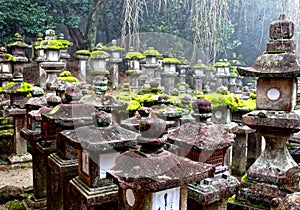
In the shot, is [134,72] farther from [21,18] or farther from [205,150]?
[205,150]

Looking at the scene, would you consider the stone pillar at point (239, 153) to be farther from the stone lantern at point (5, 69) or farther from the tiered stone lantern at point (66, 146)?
the stone lantern at point (5, 69)

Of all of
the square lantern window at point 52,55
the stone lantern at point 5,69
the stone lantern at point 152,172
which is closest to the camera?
the stone lantern at point 152,172

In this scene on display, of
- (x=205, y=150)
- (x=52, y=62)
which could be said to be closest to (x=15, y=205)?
(x=205, y=150)

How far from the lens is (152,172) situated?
1.74 meters

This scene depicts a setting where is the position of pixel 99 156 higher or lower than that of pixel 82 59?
lower

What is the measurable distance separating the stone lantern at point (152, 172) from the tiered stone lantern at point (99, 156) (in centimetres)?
49

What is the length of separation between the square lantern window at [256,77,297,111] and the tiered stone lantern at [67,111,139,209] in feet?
5.82

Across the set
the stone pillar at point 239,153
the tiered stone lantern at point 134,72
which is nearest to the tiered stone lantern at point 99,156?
the stone pillar at point 239,153

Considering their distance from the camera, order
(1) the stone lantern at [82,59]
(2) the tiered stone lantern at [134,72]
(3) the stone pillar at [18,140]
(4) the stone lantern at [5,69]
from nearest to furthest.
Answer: (3) the stone pillar at [18,140]
(4) the stone lantern at [5,69]
(2) the tiered stone lantern at [134,72]
(1) the stone lantern at [82,59]

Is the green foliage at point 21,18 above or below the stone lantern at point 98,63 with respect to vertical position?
above

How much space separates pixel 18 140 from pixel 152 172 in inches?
216

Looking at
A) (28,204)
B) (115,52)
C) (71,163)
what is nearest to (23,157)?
(28,204)

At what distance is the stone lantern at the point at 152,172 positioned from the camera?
172 centimetres

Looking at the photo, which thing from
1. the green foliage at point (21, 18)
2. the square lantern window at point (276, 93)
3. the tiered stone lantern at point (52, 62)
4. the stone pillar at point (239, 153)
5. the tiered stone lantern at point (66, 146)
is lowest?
the stone pillar at point (239, 153)
